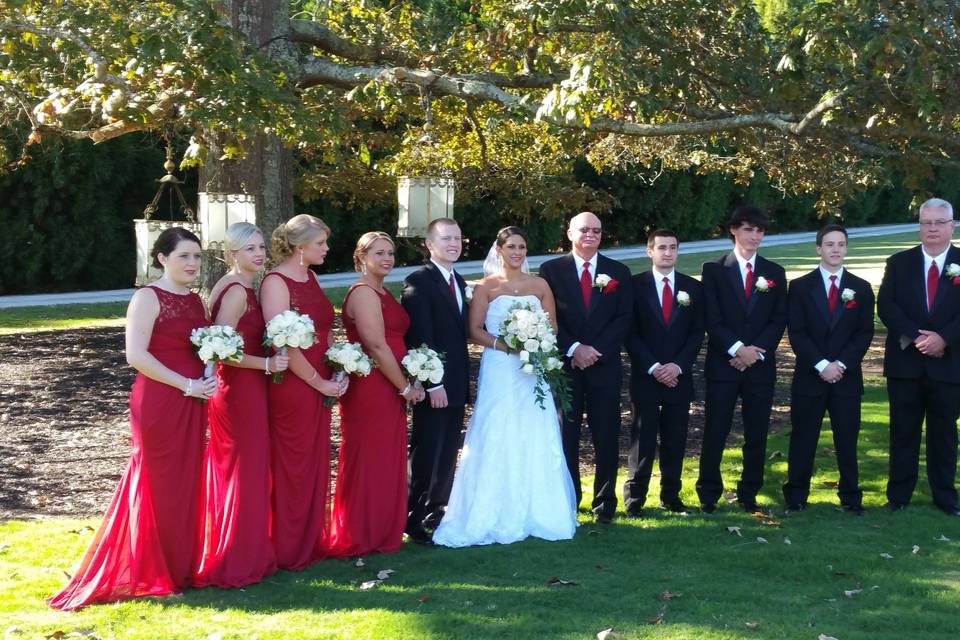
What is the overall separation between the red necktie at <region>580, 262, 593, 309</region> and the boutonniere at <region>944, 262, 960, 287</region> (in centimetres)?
246

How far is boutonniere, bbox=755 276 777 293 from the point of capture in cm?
756

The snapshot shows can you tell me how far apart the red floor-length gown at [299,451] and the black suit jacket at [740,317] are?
9.01ft

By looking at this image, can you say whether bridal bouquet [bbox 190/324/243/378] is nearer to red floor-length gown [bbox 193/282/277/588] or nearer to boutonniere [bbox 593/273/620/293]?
red floor-length gown [bbox 193/282/277/588]

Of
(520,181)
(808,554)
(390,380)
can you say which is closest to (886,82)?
(808,554)

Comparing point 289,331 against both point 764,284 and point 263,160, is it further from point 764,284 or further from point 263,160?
point 263,160

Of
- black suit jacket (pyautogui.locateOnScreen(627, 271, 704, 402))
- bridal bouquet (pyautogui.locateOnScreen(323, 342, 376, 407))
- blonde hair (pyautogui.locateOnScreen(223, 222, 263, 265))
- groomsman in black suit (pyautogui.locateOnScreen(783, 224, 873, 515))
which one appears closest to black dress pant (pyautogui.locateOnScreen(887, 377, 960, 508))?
groomsman in black suit (pyautogui.locateOnScreen(783, 224, 873, 515))

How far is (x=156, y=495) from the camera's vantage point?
234 inches

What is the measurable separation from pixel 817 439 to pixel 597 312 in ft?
5.84

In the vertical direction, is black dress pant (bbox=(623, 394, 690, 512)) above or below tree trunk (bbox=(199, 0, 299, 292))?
below

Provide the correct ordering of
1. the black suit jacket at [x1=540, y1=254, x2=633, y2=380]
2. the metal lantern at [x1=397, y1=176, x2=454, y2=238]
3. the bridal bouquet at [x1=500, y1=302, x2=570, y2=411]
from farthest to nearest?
the metal lantern at [x1=397, y1=176, x2=454, y2=238] < the black suit jacket at [x1=540, y1=254, x2=633, y2=380] < the bridal bouquet at [x1=500, y1=302, x2=570, y2=411]

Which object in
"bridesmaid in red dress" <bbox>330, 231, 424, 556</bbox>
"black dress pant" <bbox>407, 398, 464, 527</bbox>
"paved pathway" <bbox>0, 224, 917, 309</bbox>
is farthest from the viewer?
"paved pathway" <bbox>0, 224, 917, 309</bbox>

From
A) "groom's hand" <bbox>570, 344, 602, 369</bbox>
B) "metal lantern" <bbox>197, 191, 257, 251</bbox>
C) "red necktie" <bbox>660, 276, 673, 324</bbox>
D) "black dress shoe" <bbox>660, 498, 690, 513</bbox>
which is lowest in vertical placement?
"black dress shoe" <bbox>660, 498, 690, 513</bbox>

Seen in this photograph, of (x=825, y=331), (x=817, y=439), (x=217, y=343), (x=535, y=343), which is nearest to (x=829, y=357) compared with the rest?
(x=825, y=331)

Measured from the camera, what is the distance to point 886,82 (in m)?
8.59
